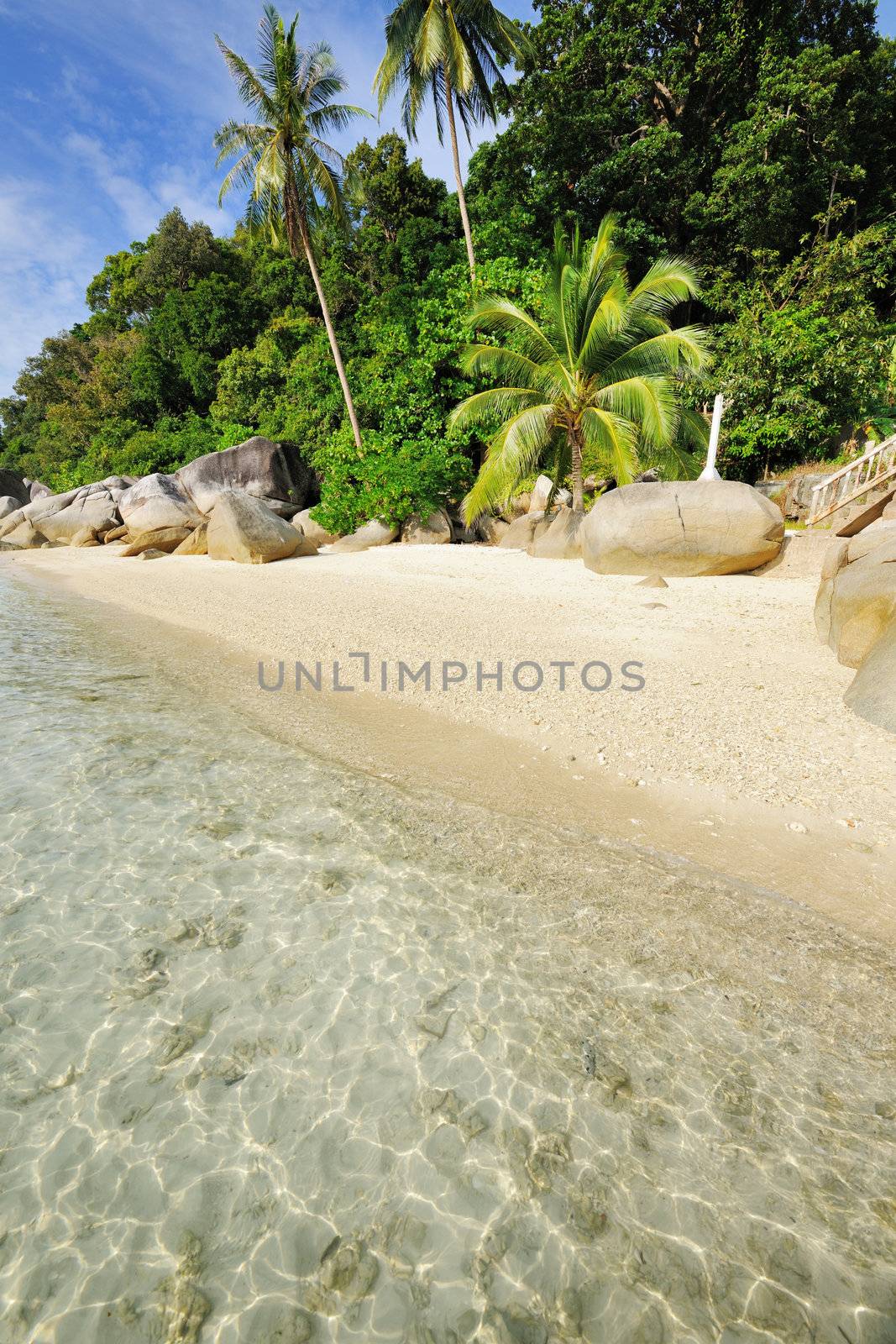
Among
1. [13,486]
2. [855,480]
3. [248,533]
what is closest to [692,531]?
[855,480]

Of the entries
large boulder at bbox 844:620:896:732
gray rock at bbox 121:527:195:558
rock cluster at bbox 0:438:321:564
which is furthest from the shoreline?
gray rock at bbox 121:527:195:558

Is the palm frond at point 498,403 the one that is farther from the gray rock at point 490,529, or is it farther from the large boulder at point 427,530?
the gray rock at point 490,529

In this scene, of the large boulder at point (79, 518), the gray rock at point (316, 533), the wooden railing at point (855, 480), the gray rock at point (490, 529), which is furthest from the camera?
the large boulder at point (79, 518)

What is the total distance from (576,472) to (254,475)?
456 inches

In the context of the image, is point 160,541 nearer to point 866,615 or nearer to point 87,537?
point 87,537

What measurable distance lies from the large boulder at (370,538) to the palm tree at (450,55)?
24.2 feet

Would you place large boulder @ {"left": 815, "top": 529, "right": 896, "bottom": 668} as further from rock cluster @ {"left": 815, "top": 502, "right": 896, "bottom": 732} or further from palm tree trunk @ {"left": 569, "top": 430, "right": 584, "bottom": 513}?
palm tree trunk @ {"left": 569, "top": 430, "right": 584, "bottom": 513}

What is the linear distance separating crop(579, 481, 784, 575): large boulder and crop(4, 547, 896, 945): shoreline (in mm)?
483

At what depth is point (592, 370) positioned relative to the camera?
12336 mm

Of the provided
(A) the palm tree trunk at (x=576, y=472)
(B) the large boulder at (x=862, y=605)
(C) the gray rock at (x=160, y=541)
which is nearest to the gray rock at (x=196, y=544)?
(C) the gray rock at (x=160, y=541)

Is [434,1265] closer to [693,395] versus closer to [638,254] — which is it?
[693,395]

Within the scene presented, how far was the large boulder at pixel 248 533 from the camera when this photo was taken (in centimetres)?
1362

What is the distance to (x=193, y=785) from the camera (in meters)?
3.74

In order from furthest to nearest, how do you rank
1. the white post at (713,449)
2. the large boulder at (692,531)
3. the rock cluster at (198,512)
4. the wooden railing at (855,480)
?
the rock cluster at (198,512)
the white post at (713,449)
the wooden railing at (855,480)
the large boulder at (692,531)
